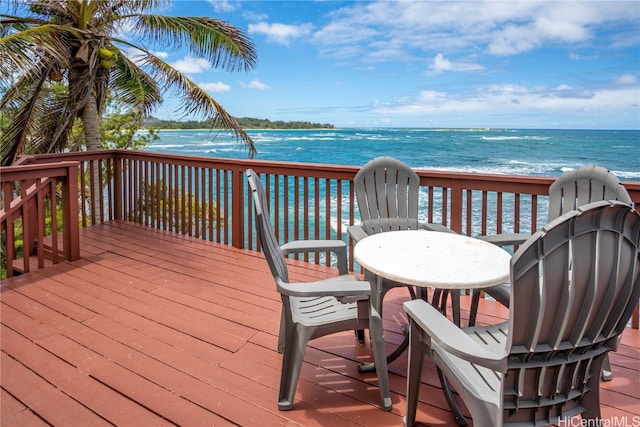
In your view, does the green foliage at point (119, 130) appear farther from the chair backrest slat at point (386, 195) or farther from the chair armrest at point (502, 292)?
the chair armrest at point (502, 292)

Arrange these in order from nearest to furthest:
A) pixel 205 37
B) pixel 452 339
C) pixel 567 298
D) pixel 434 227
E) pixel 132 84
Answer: pixel 567 298
pixel 452 339
pixel 434 227
pixel 205 37
pixel 132 84

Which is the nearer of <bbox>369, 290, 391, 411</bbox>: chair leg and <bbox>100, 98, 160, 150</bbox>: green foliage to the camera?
<bbox>369, 290, 391, 411</bbox>: chair leg

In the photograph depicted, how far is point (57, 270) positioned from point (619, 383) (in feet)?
13.7

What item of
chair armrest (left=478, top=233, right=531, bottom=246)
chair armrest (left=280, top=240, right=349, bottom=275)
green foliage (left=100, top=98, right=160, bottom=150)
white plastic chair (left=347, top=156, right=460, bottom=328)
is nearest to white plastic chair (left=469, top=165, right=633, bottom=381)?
chair armrest (left=478, top=233, right=531, bottom=246)

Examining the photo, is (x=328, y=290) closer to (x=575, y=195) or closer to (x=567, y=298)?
(x=567, y=298)

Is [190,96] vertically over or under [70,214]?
over

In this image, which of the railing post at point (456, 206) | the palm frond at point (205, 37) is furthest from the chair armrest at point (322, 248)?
the palm frond at point (205, 37)

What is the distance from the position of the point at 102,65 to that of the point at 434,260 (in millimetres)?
6522

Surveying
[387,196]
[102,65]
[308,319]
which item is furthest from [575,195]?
[102,65]

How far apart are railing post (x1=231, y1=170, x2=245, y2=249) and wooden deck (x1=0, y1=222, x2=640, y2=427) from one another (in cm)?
85

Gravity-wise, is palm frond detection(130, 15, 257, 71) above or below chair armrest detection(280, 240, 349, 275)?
above

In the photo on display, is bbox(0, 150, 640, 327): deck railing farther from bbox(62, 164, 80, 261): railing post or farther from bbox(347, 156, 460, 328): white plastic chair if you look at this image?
bbox(347, 156, 460, 328): white plastic chair

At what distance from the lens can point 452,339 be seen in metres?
1.32

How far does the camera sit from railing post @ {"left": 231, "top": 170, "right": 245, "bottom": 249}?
437 centimetres
